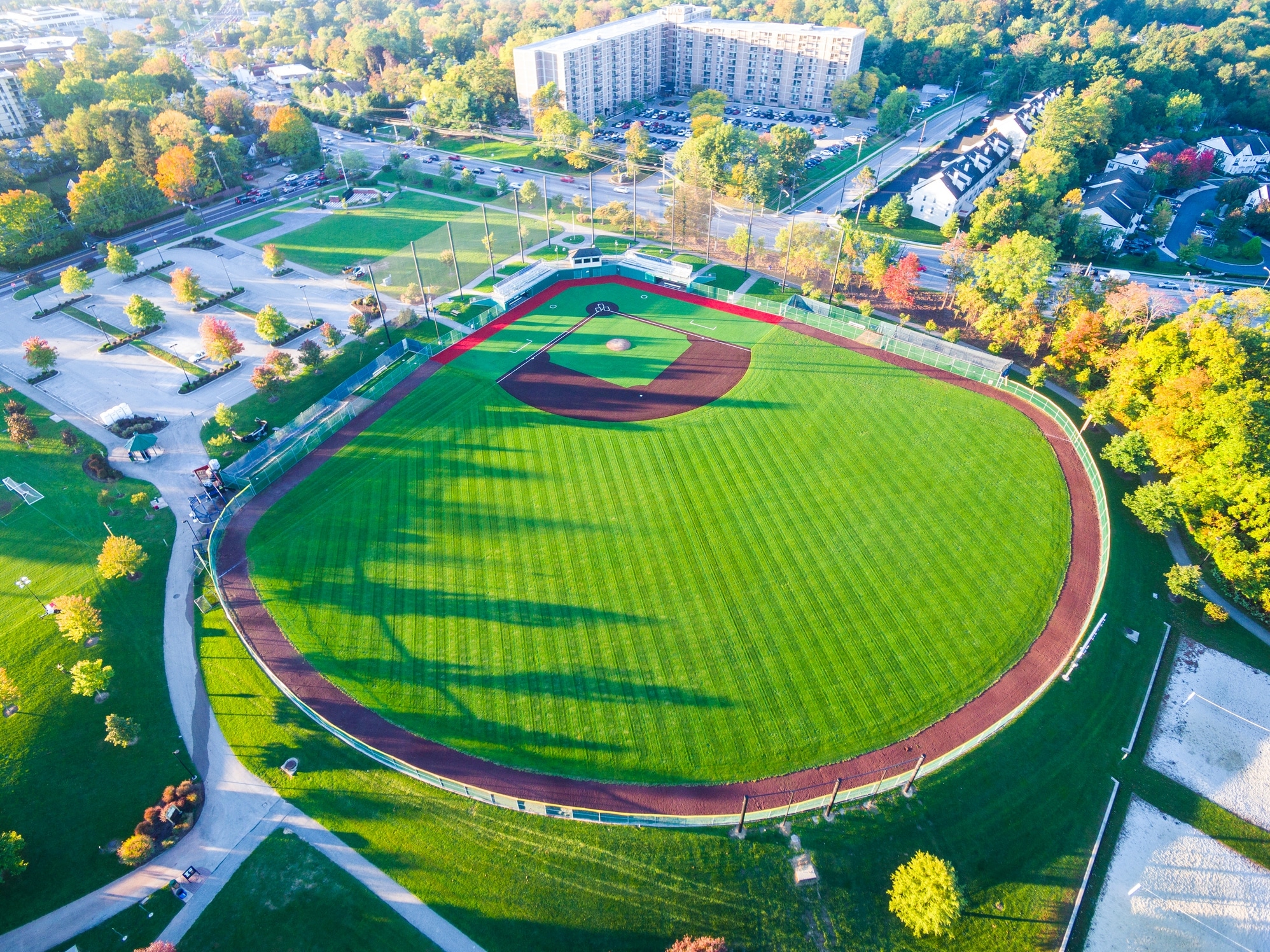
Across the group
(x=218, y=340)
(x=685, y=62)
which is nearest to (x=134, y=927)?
(x=218, y=340)

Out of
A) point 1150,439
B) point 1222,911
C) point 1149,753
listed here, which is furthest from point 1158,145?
point 1222,911

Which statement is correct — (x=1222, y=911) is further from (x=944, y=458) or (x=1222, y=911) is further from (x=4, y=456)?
(x=4, y=456)

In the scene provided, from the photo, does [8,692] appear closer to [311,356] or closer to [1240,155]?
[311,356]

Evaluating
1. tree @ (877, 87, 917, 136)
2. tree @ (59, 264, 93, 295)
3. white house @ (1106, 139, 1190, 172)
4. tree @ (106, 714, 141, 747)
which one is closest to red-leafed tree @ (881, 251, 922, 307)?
white house @ (1106, 139, 1190, 172)

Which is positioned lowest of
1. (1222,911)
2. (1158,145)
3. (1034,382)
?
(1222,911)

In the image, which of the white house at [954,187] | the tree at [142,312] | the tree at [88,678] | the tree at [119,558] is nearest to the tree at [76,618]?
the tree at [88,678]

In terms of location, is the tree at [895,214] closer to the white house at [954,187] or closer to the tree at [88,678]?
the white house at [954,187]

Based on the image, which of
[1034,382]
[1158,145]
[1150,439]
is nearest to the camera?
[1150,439]
